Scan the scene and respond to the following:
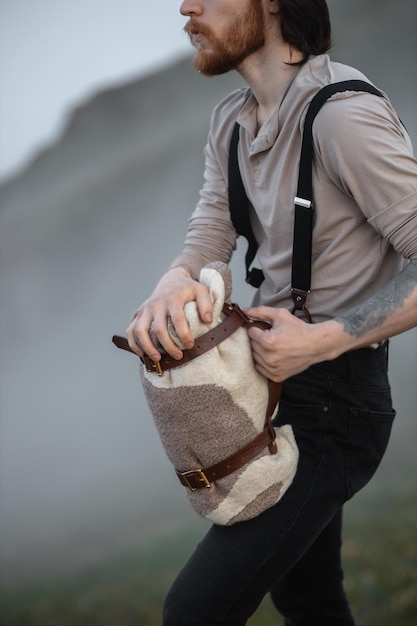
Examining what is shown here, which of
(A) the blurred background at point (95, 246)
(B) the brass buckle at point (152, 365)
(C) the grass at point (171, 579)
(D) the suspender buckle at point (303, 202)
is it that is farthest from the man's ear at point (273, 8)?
(C) the grass at point (171, 579)

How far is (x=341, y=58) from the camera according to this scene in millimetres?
3695

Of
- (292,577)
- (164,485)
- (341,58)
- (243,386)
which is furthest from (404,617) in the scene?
(341,58)

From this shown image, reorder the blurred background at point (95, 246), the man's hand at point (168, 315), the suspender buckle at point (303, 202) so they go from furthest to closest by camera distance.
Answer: the blurred background at point (95, 246) → the suspender buckle at point (303, 202) → the man's hand at point (168, 315)

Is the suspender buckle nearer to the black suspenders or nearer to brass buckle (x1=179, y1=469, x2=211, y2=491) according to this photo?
the black suspenders

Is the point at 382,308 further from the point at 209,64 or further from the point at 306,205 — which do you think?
the point at 209,64

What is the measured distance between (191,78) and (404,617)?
259cm

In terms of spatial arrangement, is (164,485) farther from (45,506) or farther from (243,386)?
(243,386)

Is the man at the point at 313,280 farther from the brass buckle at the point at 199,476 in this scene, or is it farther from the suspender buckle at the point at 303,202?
the brass buckle at the point at 199,476

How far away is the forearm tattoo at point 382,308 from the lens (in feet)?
5.01

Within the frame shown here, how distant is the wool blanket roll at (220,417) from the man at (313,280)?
36 millimetres

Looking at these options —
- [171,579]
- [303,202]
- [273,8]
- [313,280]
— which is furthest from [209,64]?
[171,579]

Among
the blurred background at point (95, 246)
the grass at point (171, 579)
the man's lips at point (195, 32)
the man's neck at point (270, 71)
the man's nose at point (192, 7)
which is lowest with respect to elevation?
the grass at point (171, 579)

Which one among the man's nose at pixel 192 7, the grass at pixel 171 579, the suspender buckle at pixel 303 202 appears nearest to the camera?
the suspender buckle at pixel 303 202

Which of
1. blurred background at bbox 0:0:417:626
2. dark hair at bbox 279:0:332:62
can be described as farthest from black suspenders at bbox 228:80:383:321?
blurred background at bbox 0:0:417:626
